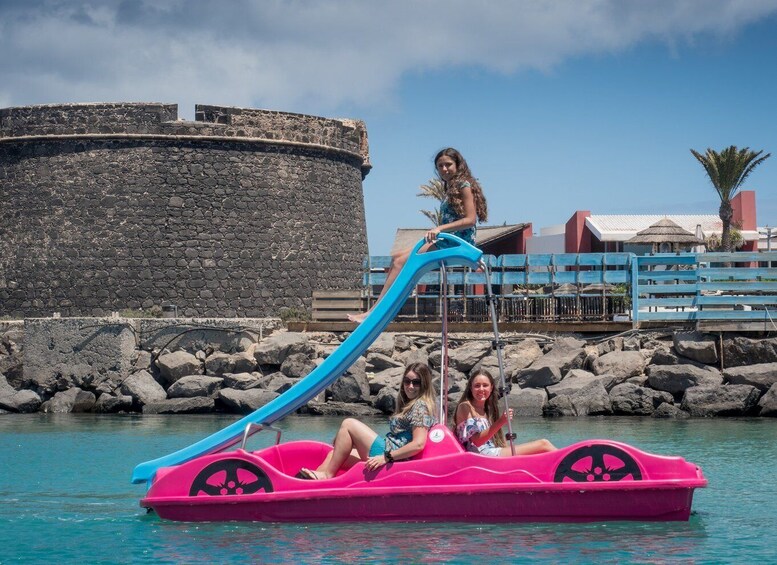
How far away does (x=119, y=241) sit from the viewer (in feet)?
81.3

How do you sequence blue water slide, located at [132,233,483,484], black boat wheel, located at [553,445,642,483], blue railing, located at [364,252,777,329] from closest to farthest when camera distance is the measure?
black boat wheel, located at [553,445,642,483], blue water slide, located at [132,233,483,484], blue railing, located at [364,252,777,329]

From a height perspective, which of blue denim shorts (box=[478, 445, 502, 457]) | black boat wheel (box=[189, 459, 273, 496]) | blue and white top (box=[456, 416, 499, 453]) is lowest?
black boat wheel (box=[189, 459, 273, 496])

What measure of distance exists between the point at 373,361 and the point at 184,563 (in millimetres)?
12481

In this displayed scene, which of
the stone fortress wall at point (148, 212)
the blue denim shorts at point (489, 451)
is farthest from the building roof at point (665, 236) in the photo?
the blue denim shorts at point (489, 451)

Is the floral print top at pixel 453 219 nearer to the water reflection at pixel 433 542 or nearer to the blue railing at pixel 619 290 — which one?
the water reflection at pixel 433 542

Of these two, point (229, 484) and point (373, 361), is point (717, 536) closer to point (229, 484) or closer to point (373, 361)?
point (229, 484)

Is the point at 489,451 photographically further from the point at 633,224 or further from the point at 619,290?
the point at 633,224

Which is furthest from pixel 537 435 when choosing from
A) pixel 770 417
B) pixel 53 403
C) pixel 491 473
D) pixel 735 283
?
pixel 53 403

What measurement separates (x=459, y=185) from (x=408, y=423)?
1.93 metres

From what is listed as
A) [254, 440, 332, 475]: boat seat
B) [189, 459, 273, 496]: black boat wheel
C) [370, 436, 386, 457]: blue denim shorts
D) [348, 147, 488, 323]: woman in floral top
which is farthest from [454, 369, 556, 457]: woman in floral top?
[189, 459, 273, 496]: black boat wheel

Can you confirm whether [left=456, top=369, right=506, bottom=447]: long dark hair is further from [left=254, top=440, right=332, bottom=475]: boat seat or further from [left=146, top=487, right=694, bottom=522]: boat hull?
[left=254, top=440, right=332, bottom=475]: boat seat

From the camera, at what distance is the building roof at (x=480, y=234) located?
30.5 m

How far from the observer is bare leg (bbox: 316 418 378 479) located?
9367 mm

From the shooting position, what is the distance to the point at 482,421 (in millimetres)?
9453
